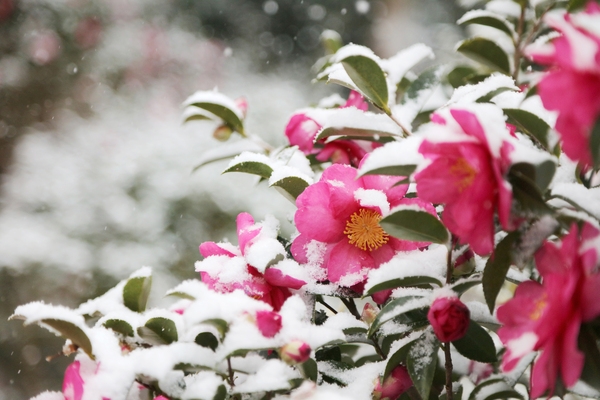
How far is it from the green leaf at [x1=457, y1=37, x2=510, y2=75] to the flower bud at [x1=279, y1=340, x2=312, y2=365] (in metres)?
0.55

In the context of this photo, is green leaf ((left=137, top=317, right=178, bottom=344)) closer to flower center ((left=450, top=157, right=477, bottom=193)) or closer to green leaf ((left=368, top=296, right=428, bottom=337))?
green leaf ((left=368, top=296, right=428, bottom=337))

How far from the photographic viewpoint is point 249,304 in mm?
508

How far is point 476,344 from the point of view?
57 cm

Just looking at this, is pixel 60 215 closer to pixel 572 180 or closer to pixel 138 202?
pixel 138 202

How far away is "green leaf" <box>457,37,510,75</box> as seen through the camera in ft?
2.75

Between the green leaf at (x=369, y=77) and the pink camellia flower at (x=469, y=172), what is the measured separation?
0.18 metres

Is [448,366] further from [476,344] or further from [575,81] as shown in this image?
[575,81]

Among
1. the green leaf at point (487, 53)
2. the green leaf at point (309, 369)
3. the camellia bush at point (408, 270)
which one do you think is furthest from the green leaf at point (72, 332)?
the green leaf at point (487, 53)

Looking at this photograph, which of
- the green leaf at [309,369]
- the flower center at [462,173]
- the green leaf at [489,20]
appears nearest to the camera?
the flower center at [462,173]

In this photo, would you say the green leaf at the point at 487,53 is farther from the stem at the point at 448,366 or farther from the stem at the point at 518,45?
the stem at the point at 448,366

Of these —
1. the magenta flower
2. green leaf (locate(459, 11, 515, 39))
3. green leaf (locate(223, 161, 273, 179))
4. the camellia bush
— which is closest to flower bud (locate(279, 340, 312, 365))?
the camellia bush

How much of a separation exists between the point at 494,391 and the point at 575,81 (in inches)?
16.5

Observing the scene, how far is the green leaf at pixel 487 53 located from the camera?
0.84m

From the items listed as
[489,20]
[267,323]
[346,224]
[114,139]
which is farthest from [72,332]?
[114,139]
